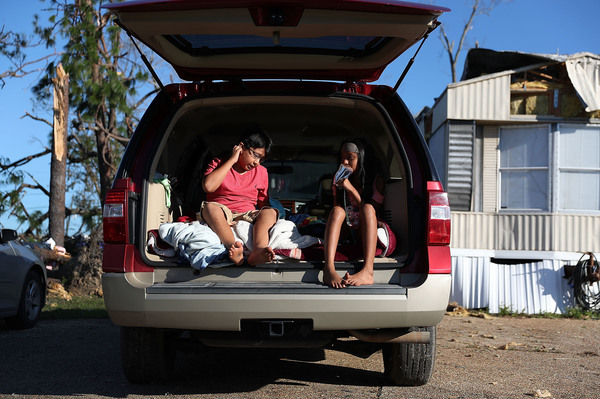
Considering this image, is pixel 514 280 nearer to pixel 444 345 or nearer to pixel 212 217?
pixel 444 345

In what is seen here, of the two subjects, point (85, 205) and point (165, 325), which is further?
point (85, 205)

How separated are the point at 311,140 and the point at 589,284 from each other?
274 inches

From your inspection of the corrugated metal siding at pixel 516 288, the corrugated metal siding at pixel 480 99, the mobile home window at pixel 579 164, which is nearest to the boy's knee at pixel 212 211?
the corrugated metal siding at pixel 516 288

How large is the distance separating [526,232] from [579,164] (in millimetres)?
1514

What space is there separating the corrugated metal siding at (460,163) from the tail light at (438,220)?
8.28 metres

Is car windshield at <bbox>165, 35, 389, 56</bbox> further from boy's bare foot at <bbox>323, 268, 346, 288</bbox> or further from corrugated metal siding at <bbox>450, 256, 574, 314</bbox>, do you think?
corrugated metal siding at <bbox>450, 256, 574, 314</bbox>

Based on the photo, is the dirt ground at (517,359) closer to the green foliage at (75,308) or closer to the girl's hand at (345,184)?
the girl's hand at (345,184)

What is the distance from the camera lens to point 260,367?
538cm

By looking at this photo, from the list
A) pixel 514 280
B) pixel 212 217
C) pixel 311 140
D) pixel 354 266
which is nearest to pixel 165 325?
pixel 212 217

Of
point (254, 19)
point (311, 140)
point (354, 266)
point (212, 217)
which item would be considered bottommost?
point (354, 266)

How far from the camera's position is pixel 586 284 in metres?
11.1

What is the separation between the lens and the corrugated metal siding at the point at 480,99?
39.1ft

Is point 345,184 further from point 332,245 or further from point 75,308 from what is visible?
point 75,308

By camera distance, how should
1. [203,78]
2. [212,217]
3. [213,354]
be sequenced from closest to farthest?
[212,217], [203,78], [213,354]
